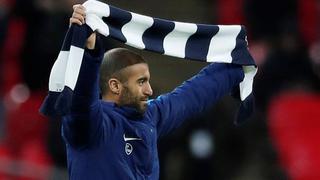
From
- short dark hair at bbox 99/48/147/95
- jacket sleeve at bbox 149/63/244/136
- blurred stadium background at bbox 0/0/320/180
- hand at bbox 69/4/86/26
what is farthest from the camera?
blurred stadium background at bbox 0/0/320/180

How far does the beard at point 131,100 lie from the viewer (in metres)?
3.89

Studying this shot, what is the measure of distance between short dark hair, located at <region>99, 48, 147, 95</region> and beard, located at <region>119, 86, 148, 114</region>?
5 cm

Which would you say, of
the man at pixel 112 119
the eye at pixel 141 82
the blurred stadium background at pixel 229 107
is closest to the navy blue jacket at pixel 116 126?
the man at pixel 112 119

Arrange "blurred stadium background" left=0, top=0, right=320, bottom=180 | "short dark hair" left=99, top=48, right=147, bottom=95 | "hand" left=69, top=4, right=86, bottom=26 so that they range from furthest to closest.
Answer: "blurred stadium background" left=0, top=0, right=320, bottom=180 → "short dark hair" left=99, top=48, right=147, bottom=95 → "hand" left=69, top=4, right=86, bottom=26

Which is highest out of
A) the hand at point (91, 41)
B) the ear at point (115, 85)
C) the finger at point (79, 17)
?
the finger at point (79, 17)

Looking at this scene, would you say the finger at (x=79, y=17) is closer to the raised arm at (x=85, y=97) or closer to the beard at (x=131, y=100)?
the raised arm at (x=85, y=97)

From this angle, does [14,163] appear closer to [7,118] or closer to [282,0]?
[7,118]

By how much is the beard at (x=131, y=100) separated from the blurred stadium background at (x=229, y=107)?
2.95 m

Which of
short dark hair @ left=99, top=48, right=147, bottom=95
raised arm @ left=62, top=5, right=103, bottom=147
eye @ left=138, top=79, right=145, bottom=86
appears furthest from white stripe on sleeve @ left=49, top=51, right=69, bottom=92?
eye @ left=138, top=79, right=145, bottom=86

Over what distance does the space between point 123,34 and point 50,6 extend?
3.87m

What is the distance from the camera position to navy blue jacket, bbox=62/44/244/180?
3.63 m

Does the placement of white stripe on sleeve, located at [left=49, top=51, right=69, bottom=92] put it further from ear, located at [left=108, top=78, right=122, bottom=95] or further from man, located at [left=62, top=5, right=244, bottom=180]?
ear, located at [left=108, top=78, right=122, bottom=95]

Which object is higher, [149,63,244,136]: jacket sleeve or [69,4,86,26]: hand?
[69,4,86,26]: hand

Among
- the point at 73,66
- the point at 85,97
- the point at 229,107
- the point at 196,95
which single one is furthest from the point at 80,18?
the point at 229,107
